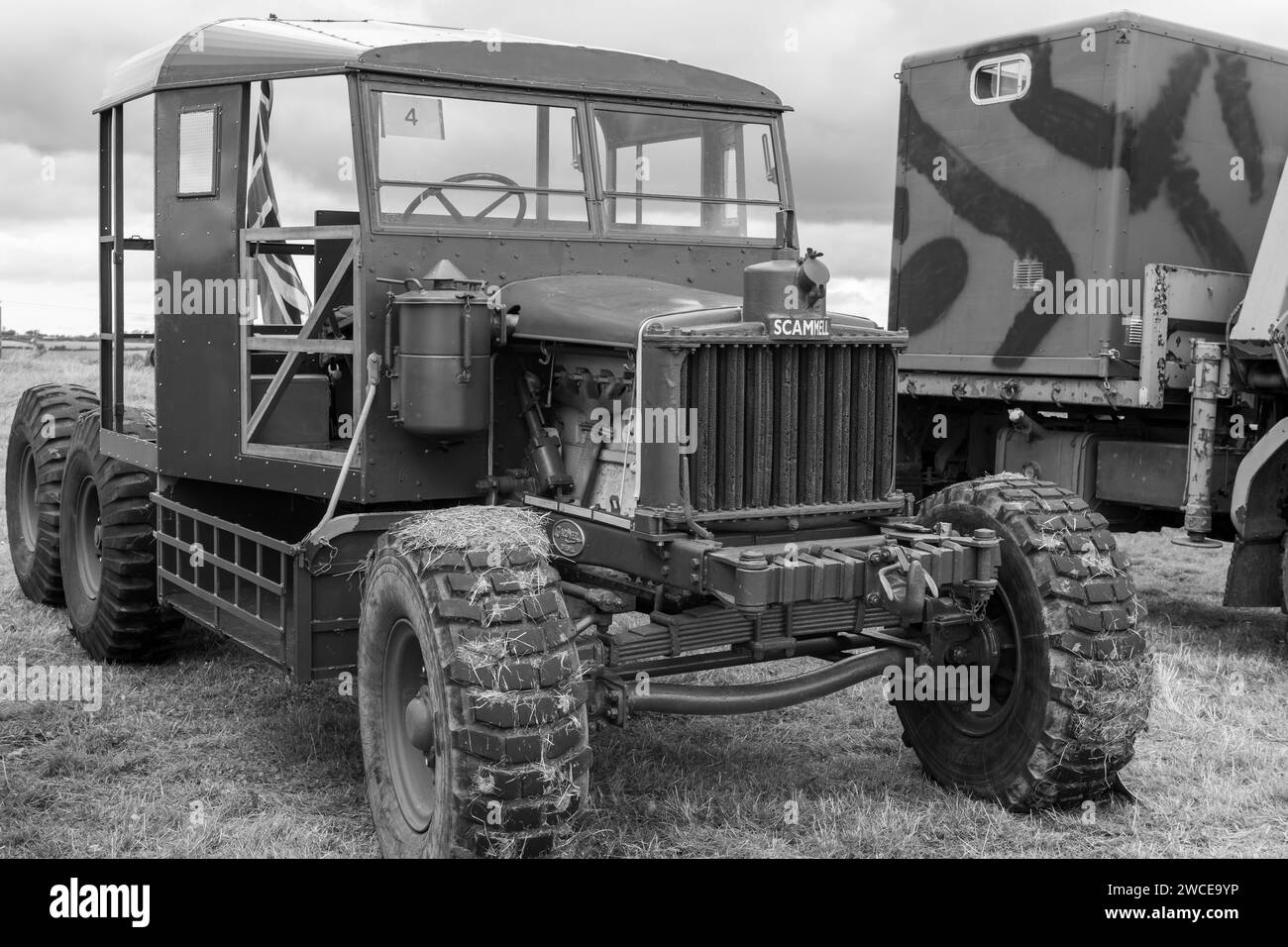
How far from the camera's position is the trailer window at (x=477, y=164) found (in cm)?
539

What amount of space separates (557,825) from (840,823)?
4.47ft

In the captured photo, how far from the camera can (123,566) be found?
7.27 m

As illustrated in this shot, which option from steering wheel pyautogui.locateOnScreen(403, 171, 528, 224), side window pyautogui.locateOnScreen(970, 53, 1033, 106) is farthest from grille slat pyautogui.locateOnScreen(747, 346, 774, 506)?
side window pyautogui.locateOnScreen(970, 53, 1033, 106)

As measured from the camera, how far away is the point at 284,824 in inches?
203

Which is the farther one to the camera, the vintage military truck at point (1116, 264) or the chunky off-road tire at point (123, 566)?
the vintage military truck at point (1116, 264)

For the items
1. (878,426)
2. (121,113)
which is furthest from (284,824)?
Answer: (121,113)

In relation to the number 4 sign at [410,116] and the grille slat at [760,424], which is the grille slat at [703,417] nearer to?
the grille slat at [760,424]

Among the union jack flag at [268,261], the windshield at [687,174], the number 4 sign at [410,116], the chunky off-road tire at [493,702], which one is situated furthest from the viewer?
the union jack flag at [268,261]

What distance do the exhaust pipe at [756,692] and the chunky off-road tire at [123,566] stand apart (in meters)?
3.67

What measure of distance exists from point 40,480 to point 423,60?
4.45 metres

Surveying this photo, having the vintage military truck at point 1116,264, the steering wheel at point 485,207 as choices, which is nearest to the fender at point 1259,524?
the vintage military truck at point 1116,264

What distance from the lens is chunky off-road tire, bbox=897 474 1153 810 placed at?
5016mm

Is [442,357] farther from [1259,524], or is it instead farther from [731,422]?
[1259,524]

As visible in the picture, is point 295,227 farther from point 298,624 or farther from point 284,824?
point 284,824
